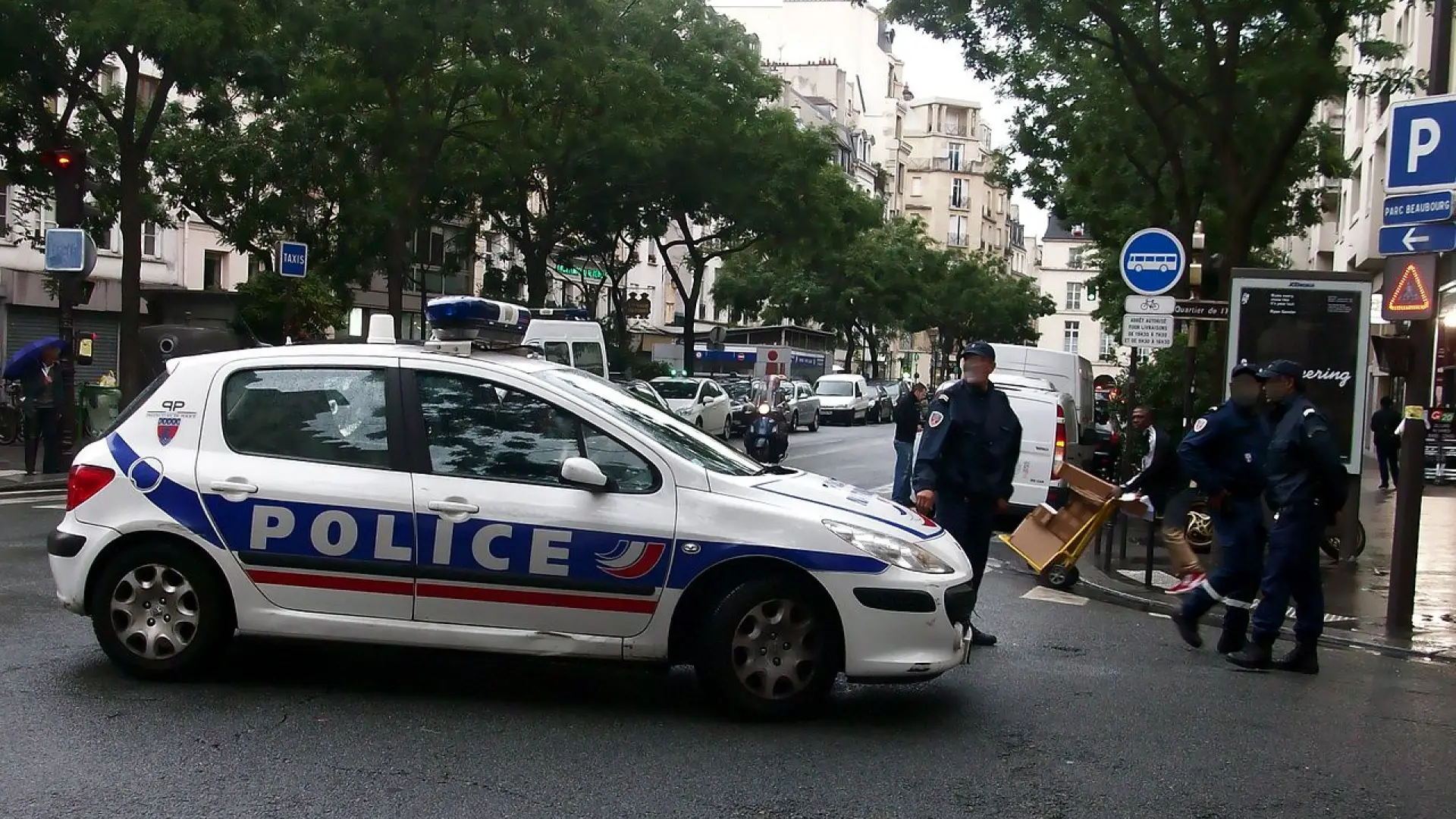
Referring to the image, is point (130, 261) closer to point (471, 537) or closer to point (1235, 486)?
point (471, 537)

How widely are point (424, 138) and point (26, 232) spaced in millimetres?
10758

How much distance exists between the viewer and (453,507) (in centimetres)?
652

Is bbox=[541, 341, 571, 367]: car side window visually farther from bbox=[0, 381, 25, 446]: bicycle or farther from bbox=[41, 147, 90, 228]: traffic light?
bbox=[41, 147, 90, 228]: traffic light

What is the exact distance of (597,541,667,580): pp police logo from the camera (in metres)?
6.42

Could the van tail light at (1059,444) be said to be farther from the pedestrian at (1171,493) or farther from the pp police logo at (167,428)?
the pp police logo at (167,428)

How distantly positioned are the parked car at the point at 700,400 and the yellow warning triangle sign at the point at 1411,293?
2189cm

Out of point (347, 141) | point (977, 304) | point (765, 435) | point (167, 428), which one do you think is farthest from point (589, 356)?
point (977, 304)

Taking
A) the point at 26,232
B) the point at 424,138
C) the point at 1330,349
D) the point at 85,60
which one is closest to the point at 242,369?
the point at 1330,349

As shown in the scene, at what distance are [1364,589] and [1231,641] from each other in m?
4.43

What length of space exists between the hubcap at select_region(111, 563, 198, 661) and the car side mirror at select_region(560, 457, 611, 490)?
1.86 meters

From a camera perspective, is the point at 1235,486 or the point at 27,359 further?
the point at 27,359

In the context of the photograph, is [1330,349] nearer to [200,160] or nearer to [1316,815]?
[1316,815]

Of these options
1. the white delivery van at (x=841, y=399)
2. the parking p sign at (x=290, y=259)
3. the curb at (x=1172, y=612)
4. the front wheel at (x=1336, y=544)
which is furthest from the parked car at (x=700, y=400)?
the curb at (x=1172, y=612)

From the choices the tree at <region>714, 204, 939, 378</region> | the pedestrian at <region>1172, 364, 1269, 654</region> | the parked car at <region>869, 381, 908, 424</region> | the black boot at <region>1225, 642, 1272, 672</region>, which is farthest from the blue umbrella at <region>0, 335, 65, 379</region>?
the tree at <region>714, 204, 939, 378</region>
